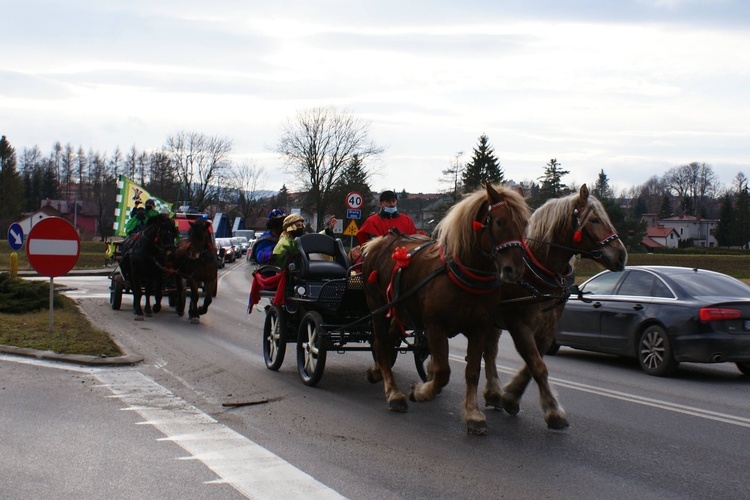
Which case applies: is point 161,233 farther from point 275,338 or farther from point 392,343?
point 392,343

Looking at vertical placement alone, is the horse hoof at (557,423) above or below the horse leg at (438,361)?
below

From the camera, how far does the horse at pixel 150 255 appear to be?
16391 millimetres

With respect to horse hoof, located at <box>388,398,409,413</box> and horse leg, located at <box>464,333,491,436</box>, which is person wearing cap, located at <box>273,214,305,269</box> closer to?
horse hoof, located at <box>388,398,409,413</box>

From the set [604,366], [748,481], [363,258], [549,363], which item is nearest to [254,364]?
[363,258]

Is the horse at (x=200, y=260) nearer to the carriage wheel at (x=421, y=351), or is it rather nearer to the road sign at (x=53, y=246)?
the road sign at (x=53, y=246)

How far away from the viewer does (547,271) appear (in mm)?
7832

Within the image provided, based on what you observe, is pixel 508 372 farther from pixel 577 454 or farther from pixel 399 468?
pixel 399 468

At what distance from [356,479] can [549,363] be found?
689 centimetres

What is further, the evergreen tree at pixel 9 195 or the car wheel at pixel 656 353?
the evergreen tree at pixel 9 195

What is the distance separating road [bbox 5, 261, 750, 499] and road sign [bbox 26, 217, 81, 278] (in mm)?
1611

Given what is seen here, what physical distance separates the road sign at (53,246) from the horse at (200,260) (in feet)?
14.1

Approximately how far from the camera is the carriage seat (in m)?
9.56

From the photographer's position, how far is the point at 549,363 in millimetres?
11695

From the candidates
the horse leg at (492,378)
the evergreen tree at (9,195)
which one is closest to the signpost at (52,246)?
the horse leg at (492,378)
